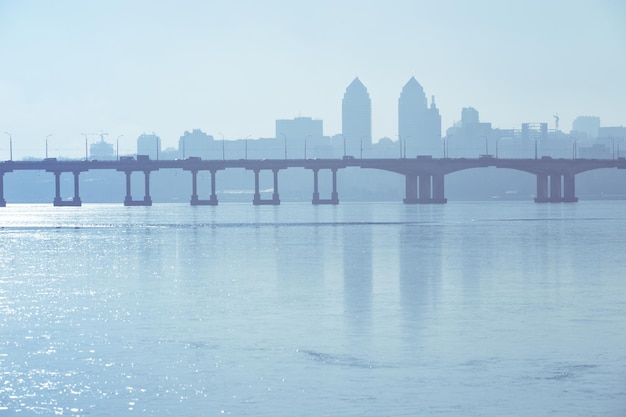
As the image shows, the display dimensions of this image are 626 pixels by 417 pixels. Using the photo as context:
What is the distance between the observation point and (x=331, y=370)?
19641mm

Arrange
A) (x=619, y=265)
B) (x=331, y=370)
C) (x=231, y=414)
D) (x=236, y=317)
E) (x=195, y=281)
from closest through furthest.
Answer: (x=231, y=414)
(x=331, y=370)
(x=236, y=317)
(x=195, y=281)
(x=619, y=265)

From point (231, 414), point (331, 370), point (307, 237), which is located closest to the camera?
point (231, 414)

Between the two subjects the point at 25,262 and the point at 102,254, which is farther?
the point at 102,254

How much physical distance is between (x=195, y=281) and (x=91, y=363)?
15991 mm

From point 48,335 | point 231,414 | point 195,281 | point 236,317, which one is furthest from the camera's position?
point 195,281

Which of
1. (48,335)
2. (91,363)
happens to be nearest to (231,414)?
(91,363)

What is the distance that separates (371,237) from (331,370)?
4833cm

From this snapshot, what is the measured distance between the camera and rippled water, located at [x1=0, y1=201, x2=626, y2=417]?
17.5 meters

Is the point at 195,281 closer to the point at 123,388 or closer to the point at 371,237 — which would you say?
the point at 123,388

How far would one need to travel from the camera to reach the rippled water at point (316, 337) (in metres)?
17.5

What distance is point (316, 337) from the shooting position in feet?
76.5

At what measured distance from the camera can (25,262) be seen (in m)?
47.1

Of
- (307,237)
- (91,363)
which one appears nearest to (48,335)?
(91,363)

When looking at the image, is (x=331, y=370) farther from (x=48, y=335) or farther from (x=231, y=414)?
(x=48, y=335)
